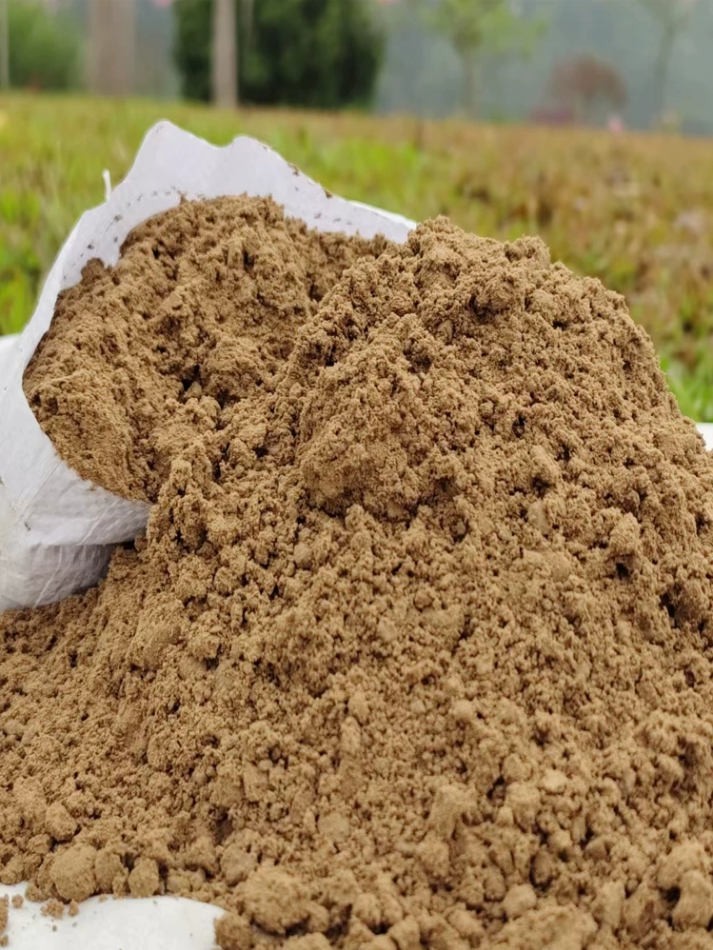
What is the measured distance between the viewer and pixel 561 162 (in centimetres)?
593

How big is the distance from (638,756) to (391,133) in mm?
6120

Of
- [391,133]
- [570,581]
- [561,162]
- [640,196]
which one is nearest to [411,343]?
[570,581]

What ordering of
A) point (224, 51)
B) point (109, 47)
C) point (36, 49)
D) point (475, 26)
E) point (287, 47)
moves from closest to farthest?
point (109, 47)
point (224, 51)
point (287, 47)
point (475, 26)
point (36, 49)

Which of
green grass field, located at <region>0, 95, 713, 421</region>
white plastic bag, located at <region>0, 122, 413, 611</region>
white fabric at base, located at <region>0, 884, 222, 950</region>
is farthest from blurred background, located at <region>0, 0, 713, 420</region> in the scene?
white fabric at base, located at <region>0, 884, 222, 950</region>

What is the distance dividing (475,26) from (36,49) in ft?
34.8

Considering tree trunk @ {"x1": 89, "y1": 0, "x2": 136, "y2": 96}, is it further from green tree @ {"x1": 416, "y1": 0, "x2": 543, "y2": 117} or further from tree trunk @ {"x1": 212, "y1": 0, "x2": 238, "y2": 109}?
green tree @ {"x1": 416, "y1": 0, "x2": 543, "y2": 117}

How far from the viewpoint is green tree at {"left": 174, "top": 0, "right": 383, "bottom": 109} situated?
15.4m

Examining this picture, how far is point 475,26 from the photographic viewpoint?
75.2 ft

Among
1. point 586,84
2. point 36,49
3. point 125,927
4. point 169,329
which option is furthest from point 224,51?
point 586,84

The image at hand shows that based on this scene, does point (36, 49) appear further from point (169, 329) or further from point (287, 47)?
point (169, 329)

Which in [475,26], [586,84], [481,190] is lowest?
[481,190]

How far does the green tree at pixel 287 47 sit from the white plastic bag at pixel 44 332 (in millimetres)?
14879

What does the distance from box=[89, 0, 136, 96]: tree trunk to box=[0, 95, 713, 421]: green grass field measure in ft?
15.8

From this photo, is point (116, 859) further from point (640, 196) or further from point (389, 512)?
point (640, 196)
